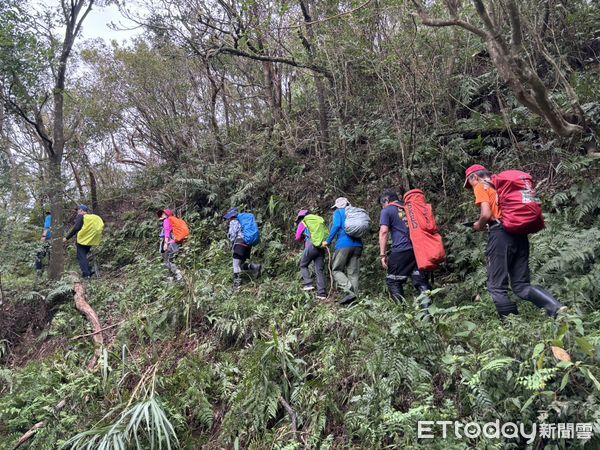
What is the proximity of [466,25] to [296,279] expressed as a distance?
4.85m

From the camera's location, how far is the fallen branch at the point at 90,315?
5.77 metres

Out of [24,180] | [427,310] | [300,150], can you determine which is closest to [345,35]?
[300,150]

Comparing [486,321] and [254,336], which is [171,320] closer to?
[254,336]

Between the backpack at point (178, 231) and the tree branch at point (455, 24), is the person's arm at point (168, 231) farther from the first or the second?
the tree branch at point (455, 24)

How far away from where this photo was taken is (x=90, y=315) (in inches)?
282

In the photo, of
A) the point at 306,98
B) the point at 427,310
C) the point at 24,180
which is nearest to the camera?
the point at 427,310

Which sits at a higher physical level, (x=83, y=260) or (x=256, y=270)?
(x=83, y=260)

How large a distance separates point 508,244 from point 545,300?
0.65m

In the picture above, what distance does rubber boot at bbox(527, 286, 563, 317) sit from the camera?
387cm

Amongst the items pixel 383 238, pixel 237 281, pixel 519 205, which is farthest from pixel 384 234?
pixel 237 281

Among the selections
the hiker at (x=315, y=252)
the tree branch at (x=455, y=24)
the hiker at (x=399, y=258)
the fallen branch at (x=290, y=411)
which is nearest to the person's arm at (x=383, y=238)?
the hiker at (x=399, y=258)

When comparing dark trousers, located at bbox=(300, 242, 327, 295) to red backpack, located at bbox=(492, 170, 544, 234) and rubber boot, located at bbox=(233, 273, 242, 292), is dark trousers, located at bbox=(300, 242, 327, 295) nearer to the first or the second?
rubber boot, located at bbox=(233, 273, 242, 292)

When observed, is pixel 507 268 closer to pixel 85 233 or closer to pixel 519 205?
pixel 519 205

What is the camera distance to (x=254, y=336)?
539cm
